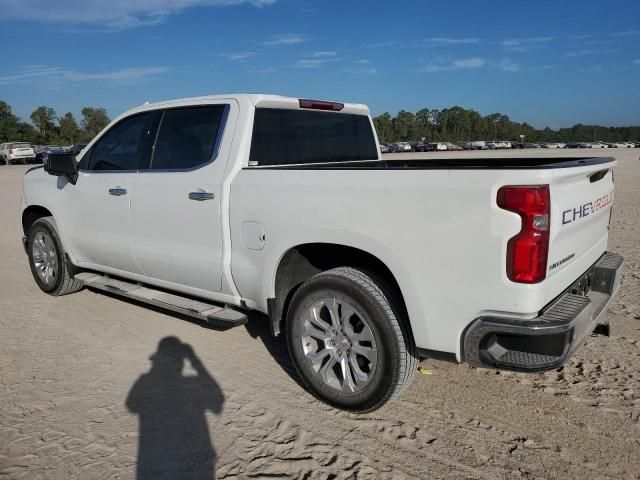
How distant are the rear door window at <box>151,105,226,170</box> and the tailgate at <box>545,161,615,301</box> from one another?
2413mm

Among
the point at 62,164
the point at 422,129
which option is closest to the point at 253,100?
the point at 62,164

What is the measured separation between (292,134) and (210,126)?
0.66 metres

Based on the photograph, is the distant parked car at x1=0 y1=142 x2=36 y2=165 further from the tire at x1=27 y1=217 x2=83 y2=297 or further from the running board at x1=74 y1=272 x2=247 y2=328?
the running board at x1=74 y1=272 x2=247 y2=328

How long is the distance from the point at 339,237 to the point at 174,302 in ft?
5.85

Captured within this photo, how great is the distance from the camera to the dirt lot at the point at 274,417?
2912 millimetres

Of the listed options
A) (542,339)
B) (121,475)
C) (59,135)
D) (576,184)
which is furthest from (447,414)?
(59,135)

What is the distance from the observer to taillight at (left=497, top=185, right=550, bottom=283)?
2.60 metres

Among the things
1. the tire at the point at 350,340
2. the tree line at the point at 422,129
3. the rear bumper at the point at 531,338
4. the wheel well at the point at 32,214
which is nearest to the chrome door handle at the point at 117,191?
the wheel well at the point at 32,214

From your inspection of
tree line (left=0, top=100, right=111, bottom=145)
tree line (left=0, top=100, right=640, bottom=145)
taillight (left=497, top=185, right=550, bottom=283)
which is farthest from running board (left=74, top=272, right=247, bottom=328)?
tree line (left=0, top=100, right=111, bottom=145)

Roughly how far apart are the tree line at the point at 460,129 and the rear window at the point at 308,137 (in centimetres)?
10813

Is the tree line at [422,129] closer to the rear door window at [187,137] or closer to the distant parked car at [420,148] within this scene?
the distant parked car at [420,148]

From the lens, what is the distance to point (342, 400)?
11.2 feet

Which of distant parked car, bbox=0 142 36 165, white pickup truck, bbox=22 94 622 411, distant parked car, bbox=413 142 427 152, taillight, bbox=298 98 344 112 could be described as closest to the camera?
white pickup truck, bbox=22 94 622 411

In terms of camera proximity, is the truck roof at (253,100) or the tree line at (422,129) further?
the tree line at (422,129)
